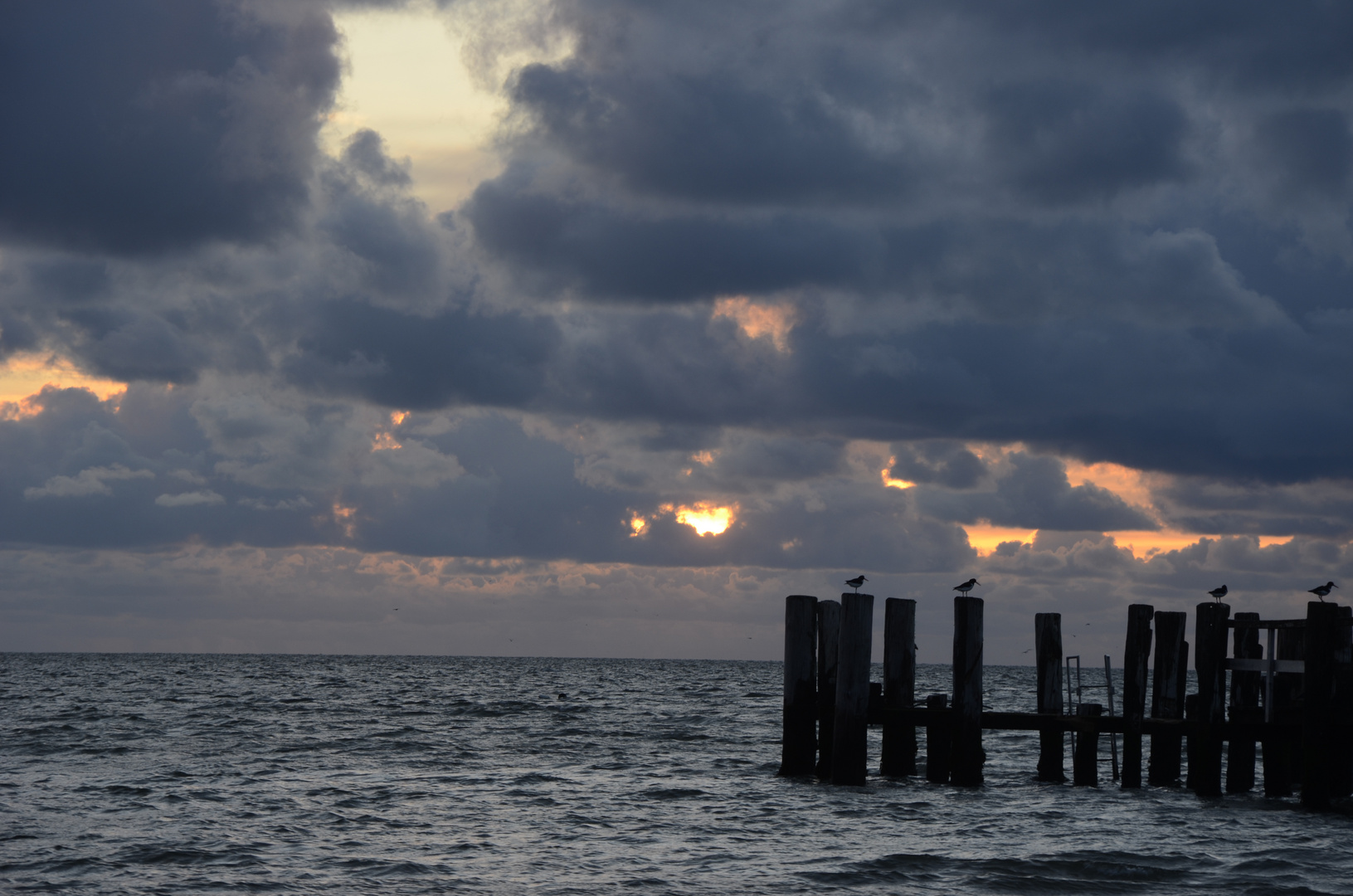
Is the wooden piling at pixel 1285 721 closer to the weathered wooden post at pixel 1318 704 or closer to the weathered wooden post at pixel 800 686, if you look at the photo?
the weathered wooden post at pixel 1318 704

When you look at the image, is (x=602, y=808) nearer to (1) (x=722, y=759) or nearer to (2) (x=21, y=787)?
(1) (x=722, y=759)

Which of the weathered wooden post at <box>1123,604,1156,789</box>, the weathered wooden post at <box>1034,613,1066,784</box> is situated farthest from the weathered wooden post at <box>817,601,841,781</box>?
the weathered wooden post at <box>1123,604,1156,789</box>

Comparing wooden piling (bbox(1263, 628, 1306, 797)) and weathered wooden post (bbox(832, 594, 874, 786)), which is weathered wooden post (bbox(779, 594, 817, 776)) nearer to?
weathered wooden post (bbox(832, 594, 874, 786))

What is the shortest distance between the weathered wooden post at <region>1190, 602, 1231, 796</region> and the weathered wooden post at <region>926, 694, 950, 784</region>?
144 inches

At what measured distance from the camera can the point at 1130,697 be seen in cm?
1877

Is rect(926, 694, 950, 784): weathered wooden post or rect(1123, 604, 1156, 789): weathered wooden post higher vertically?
rect(1123, 604, 1156, 789): weathered wooden post

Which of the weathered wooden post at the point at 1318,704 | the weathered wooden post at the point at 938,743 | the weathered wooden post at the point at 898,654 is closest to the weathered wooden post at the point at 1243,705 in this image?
the weathered wooden post at the point at 1318,704

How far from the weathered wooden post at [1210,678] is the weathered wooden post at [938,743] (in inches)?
144

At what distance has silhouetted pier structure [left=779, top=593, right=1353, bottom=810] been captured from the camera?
17.4 meters

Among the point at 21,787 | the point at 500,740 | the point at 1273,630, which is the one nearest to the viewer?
the point at 1273,630

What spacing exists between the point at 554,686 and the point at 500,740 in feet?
152

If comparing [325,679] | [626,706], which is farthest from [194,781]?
[325,679]

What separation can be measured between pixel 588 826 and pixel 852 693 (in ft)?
14.4

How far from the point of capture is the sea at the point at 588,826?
47.1 feet
